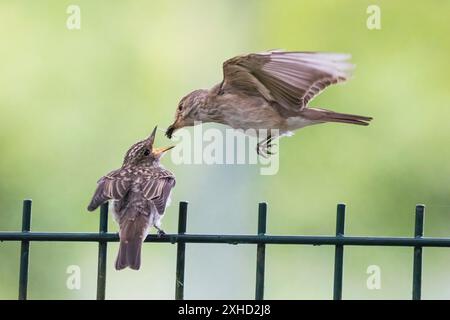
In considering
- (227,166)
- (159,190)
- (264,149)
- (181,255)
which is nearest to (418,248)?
(181,255)

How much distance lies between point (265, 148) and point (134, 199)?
82 centimetres

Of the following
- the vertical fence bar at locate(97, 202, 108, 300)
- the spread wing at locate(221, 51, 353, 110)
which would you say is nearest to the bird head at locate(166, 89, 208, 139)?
the spread wing at locate(221, 51, 353, 110)

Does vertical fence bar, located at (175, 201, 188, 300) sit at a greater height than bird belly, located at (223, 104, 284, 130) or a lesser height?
lesser

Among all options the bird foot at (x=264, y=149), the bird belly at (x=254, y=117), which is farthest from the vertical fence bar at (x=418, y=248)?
the bird belly at (x=254, y=117)

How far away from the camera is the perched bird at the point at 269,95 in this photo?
4980mm

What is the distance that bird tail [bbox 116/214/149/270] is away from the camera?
4137 millimetres

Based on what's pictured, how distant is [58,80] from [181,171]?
1228mm

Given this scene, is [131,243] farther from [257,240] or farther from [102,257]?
[257,240]

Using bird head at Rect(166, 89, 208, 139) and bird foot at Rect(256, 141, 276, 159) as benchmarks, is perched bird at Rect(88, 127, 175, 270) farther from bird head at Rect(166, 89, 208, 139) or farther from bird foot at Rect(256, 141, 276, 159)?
bird head at Rect(166, 89, 208, 139)

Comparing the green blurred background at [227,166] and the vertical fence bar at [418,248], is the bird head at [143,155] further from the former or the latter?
the green blurred background at [227,166]

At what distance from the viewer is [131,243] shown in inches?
164
